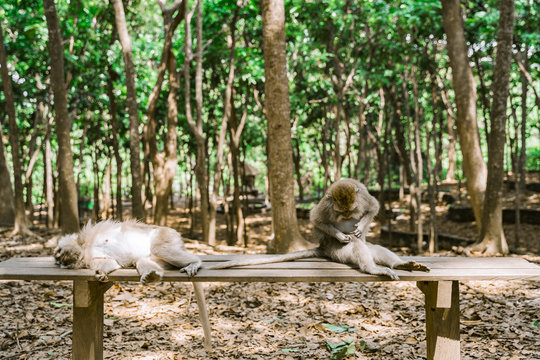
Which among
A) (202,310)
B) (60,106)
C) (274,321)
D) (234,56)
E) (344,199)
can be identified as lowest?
(274,321)

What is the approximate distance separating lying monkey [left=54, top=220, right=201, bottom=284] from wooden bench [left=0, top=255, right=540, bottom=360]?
10 cm

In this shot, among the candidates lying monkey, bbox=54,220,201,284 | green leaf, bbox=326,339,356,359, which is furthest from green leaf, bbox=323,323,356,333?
lying monkey, bbox=54,220,201,284

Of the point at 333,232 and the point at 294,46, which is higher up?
the point at 294,46

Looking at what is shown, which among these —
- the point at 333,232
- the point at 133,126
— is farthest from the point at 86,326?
the point at 133,126

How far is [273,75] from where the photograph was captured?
7.22m

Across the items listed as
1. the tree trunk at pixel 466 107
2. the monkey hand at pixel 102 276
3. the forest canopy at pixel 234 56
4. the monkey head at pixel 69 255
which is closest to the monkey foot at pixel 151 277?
the monkey hand at pixel 102 276

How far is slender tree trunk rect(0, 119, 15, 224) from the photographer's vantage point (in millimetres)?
10883

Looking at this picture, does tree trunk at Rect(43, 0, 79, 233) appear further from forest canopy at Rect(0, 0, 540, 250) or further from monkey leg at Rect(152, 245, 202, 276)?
monkey leg at Rect(152, 245, 202, 276)

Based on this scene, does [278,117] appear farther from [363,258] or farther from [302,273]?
[302,273]

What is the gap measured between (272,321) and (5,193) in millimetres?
8727

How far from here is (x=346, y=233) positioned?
3816 millimetres

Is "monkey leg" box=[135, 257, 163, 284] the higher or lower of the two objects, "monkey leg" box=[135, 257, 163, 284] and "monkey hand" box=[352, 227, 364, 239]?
the lower

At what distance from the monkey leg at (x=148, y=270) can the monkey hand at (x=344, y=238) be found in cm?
140

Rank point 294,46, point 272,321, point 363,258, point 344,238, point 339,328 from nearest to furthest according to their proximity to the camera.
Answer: point 363,258 < point 344,238 < point 339,328 < point 272,321 < point 294,46
